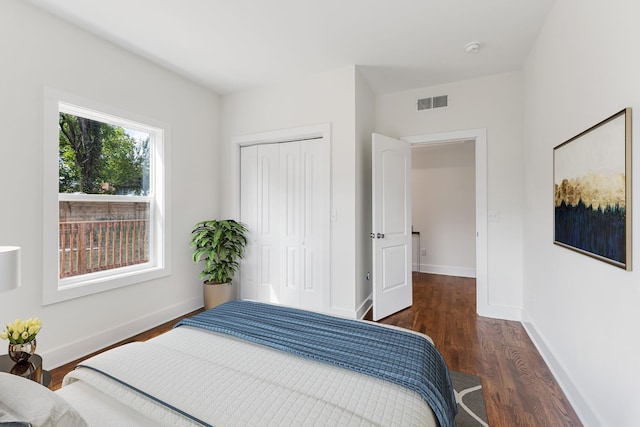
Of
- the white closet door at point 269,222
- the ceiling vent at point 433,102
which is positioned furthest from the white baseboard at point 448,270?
the white closet door at point 269,222

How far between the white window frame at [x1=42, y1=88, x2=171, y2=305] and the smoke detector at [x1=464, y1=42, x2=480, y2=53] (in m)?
3.09

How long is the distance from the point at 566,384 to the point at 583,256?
0.88 meters

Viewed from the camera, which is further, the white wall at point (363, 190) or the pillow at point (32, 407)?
the white wall at point (363, 190)

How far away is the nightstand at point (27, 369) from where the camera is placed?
1.31m

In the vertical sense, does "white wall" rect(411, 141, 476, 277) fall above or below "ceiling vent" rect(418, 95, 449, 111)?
below

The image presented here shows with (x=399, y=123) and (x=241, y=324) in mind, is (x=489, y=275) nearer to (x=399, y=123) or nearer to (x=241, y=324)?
(x=399, y=123)

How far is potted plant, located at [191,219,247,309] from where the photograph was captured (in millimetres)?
3340

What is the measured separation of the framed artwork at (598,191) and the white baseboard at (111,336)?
3599mm

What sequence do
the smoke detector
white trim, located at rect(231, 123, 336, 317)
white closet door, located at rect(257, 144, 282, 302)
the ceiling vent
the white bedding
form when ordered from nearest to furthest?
the white bedding → the smoke detector → white trim, located at rect(231, 123, 336, 317) → the ceiling vent → white closet door, located at rect(257, 144, 282, 302)

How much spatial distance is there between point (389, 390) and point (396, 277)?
2.40 m

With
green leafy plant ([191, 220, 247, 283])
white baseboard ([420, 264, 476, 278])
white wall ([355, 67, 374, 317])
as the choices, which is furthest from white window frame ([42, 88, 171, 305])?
white baseboard ([420, 264, 476, 278])

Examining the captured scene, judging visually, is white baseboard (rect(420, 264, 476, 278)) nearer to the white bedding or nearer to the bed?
the bed

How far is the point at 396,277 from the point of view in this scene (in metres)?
3.38

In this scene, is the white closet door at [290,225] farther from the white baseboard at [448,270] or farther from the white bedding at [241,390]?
the white baseboard at [448,270]
